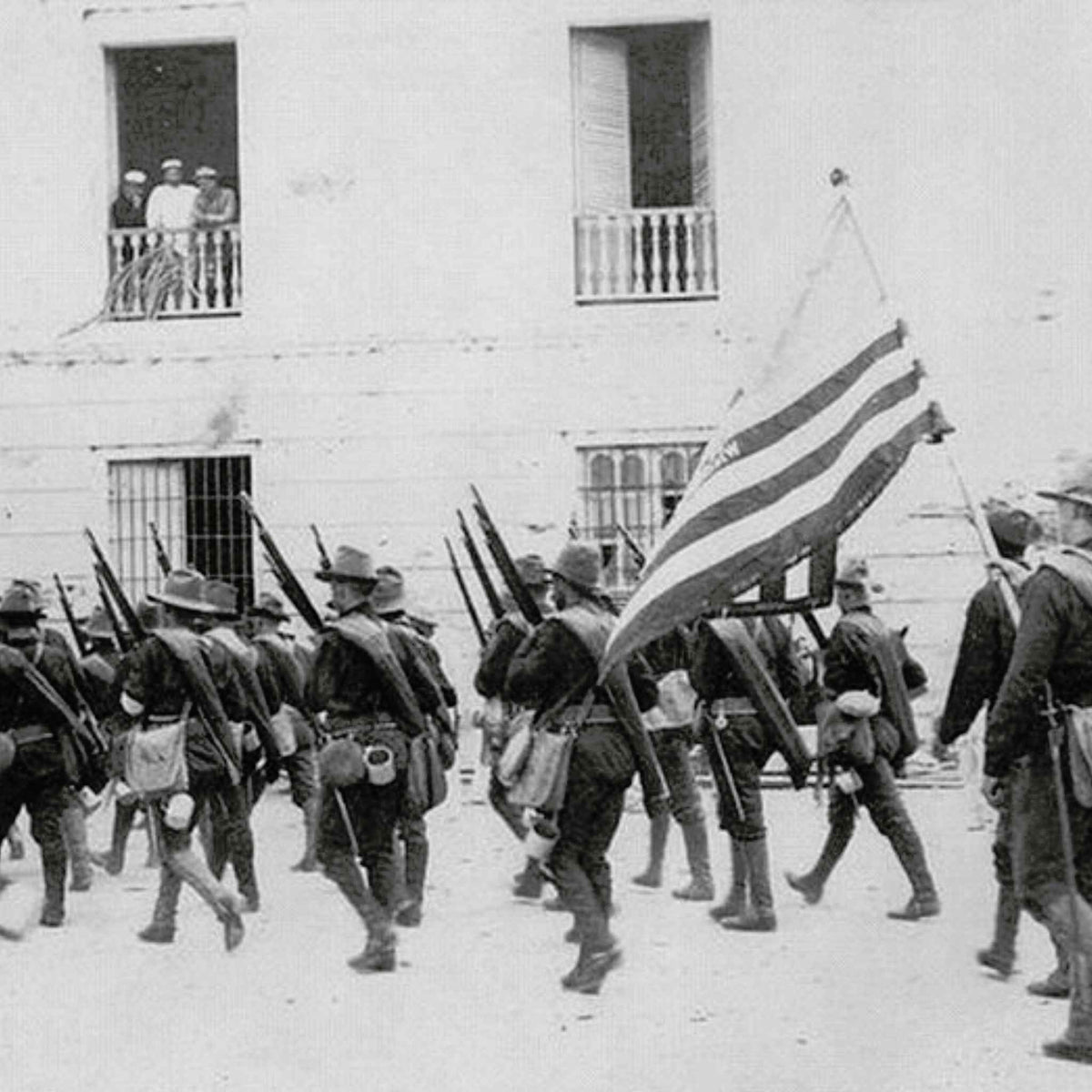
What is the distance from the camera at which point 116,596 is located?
1012 cm

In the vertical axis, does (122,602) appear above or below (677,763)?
above

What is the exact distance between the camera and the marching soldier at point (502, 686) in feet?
30.2

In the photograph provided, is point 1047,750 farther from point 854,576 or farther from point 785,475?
point 854,576

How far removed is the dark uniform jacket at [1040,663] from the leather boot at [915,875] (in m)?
2.62

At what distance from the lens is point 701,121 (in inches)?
626

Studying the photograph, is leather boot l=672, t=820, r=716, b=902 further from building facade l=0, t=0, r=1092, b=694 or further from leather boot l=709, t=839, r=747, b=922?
building facade l=0, t=0, r=1092, b=694

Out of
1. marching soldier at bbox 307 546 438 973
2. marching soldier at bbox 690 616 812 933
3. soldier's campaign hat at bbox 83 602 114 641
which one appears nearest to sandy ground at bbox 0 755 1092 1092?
marching soldier at bbox 690 616 812 933

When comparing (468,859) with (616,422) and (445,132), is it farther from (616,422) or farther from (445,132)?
(445,132)

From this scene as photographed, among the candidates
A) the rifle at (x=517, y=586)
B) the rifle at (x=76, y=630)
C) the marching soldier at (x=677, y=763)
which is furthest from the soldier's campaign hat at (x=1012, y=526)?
the rifle at (x=76, y=630)

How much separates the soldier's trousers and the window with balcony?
7.01 metres

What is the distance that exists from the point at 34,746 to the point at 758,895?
343 cm

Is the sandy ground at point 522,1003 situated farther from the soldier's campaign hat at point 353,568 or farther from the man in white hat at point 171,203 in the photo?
the man in white hat at point 171,203

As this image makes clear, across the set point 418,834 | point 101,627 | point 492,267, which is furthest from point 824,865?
point 492,267

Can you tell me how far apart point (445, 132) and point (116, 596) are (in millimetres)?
6325
